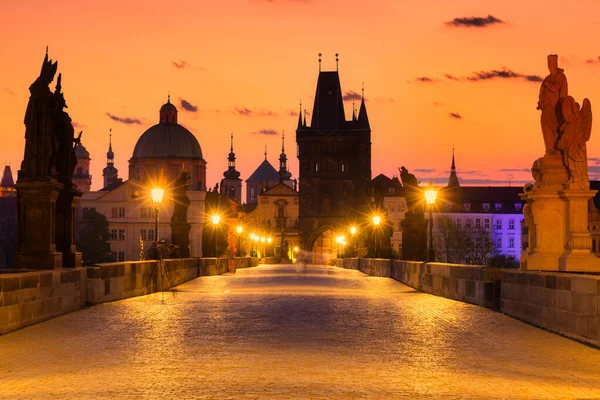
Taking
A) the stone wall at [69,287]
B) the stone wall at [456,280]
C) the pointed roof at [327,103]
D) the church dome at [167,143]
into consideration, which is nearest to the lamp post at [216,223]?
the stone wall at [456,280]

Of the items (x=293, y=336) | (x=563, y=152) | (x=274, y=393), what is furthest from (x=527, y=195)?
(x=274, y=393)

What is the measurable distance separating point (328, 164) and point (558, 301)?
14138 centimetres

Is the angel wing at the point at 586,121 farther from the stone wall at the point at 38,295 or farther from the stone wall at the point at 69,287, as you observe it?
the stone wall at the point at 38,295

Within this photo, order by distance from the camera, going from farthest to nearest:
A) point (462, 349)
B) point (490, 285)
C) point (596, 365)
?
1. point (490, 285)
2. point (462, 349)
3. point (596, 365)

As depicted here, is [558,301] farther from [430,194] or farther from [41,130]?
[430,194]

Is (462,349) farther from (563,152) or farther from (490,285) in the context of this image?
(563,152)

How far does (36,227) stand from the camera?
1942 cm

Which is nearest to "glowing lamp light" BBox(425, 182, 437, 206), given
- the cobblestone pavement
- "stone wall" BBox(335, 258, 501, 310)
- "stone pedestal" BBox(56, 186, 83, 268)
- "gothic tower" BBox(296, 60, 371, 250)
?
"stone wall" BBox(335, 258, 501, 310)

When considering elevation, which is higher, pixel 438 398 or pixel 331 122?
pixel 331 122

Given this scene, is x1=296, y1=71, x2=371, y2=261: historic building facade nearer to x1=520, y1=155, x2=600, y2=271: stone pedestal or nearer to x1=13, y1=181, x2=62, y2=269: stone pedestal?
x1=520, y1=155, x2=600, y2=271: stone pedestal

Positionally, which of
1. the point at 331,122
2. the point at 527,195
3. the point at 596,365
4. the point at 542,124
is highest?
the point at 331,122

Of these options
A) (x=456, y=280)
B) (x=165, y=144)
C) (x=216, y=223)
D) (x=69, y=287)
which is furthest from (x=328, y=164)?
(x=69, y=287)

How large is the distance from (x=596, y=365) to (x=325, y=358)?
125 inches

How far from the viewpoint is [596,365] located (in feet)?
37.8
